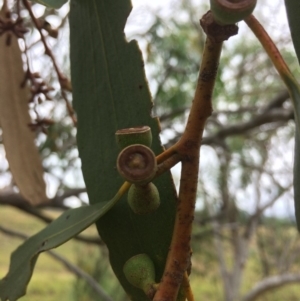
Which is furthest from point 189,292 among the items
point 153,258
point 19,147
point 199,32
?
point 199,32

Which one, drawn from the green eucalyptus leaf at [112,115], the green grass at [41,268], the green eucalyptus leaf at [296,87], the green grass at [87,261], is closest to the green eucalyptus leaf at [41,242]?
the green eucalyptus leaf at [112,115]

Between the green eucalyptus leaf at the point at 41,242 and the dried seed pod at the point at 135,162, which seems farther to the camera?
the green eucalyptus leaf at the point at 41,242

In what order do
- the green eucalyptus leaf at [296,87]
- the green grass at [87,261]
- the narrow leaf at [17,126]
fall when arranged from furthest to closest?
the green grass at [87,261] → the narrow leaf at [17,126] → the green eucalyptus leaf at [296,87]

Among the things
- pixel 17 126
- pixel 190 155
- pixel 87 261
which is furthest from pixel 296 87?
pixel 87 261

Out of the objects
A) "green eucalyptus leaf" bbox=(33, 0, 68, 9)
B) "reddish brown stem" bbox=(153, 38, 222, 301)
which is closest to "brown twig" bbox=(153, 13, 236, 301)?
"reddish brown stem" bbox=(153, 38, 222, 301)

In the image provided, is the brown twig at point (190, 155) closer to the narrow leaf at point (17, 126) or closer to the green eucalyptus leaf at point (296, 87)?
the green eucalyptus leaf at point (296, 87)

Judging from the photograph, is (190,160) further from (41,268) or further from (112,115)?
(41,268)

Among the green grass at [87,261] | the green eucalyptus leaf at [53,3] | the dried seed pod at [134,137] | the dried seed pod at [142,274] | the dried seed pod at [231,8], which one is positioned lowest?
the green grass at [87,261]
